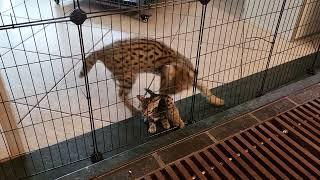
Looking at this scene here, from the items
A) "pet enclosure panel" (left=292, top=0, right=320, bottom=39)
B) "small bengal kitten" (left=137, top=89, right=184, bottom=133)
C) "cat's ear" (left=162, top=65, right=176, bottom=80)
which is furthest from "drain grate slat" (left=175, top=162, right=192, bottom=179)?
"pet enclosure panel" (left=292, top=0, right=320, bottom=39)

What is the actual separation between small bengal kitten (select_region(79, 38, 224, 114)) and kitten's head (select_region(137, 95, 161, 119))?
0.57 feet

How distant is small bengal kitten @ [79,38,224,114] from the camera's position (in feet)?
7.15

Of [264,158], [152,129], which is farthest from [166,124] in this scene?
[264,158]

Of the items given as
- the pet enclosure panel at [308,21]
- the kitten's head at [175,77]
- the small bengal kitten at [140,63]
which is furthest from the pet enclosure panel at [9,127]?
the pet enclosure panel at [308,21]

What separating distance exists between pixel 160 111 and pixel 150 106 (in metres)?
0.10

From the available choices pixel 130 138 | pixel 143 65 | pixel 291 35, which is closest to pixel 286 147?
pixel 130 138

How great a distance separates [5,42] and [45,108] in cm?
124

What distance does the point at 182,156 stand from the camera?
164cm

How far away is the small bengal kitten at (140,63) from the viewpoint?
218cm

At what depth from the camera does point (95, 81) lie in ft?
8.46

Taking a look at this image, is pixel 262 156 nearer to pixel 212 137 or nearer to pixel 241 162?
pixel 241 162

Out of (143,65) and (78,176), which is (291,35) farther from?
(78,176)

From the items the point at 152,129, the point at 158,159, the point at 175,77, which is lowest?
the point at 152,129

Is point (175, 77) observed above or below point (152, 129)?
above
